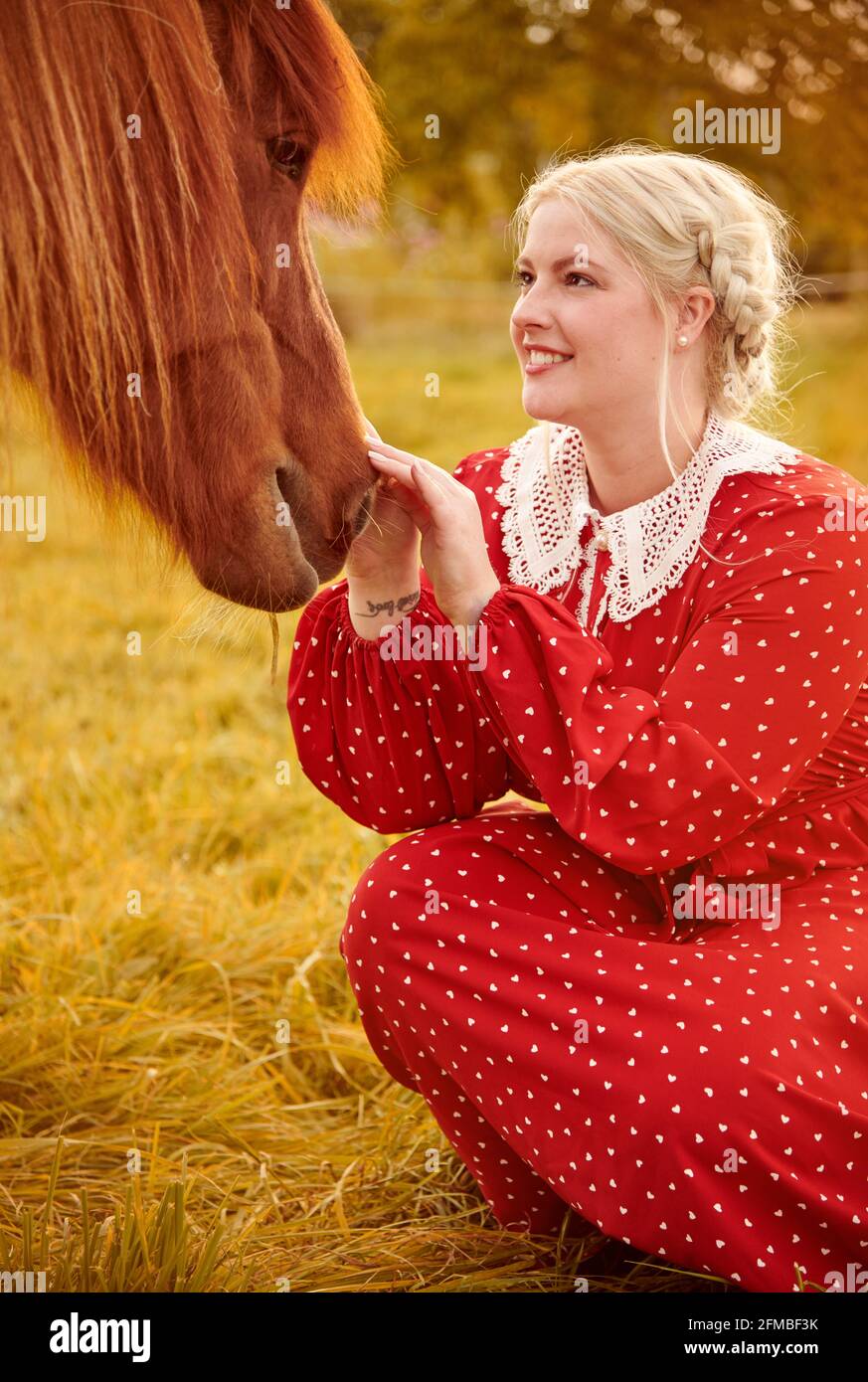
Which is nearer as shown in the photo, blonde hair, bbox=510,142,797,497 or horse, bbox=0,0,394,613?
horse, bbox=0,0,394,613

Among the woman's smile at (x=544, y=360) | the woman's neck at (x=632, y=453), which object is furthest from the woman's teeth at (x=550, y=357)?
the woman's neck at (x=632, y=453)

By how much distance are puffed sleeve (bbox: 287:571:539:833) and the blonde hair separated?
540 millimetres

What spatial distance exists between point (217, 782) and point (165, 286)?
2.49 m

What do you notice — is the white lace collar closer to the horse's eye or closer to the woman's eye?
the woman's eye

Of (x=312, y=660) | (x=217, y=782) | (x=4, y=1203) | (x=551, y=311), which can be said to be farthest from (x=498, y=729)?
(x=217, y=782)

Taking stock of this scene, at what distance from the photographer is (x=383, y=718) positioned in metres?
2.23

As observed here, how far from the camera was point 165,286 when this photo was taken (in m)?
1.83

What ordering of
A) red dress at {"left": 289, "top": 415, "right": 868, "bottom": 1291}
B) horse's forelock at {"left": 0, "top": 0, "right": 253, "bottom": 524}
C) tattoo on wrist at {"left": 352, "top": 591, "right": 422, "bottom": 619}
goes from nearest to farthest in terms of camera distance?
horse's forelock at {"left": 0, "top": 0, "right": 253, "bottom": 524} → red dress at {"left": 289, "top": 415, "right": 868, "bottom": 1291} → tattoo on wrist at {"left": 352, "top": 591, "right": 422, "bottom": 619}

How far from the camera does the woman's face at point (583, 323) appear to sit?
2119 millimetres

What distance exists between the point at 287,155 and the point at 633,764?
102 cm

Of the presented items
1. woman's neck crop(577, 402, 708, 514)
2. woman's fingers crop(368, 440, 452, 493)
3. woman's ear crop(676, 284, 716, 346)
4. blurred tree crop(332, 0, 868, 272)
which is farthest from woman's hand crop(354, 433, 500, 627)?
blurred tree crop(332, 0, 868, 272)

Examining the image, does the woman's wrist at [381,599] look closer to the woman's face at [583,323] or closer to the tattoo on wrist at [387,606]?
the tattoo on wrist at [387,606]

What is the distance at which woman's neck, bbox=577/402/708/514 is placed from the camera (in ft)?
7.32

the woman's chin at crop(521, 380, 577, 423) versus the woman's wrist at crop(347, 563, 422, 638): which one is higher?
the woman's chin at crop(521, 380, 577, 423)
